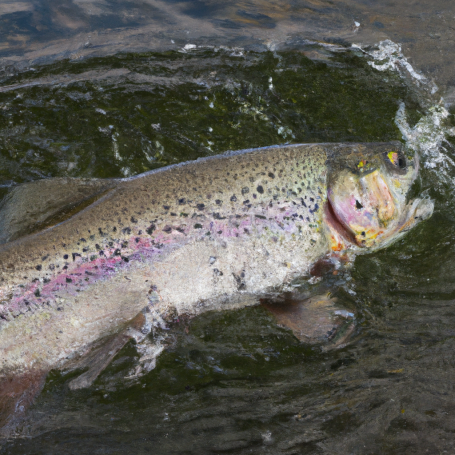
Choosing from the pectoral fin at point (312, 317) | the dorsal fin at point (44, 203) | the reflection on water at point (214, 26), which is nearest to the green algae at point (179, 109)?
the reflection on water at point (214, 26)

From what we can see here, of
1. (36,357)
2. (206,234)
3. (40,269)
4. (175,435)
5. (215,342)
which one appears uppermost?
(206,234)

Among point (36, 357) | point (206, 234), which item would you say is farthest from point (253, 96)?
point (36, 357)

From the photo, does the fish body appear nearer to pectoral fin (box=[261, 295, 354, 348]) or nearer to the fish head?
the fish head

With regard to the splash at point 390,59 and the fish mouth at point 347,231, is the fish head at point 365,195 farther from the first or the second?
the splash at point 390,59

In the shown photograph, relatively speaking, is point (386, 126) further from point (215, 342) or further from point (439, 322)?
point (215, 342)

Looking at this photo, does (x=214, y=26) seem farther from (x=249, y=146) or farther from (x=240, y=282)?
(x=240, y=282)

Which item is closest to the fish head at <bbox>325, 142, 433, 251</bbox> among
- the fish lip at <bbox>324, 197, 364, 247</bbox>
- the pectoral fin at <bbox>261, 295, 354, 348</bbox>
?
the fish lip at <bbox>324, 197, 364, 247</bbox>

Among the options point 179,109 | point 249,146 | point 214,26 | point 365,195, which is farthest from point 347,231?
point 214,26
